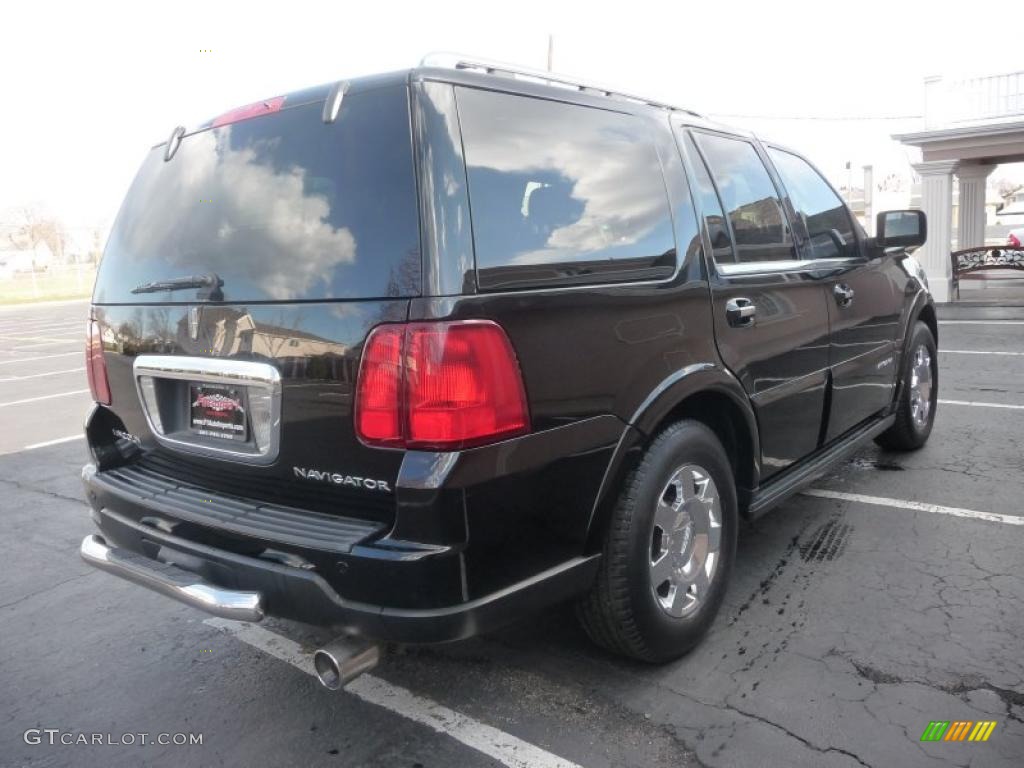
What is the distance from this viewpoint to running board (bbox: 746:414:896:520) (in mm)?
3410

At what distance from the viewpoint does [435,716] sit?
108 inches

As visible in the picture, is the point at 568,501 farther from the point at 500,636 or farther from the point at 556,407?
the point at 500,636

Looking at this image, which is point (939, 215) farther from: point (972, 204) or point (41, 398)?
point (41, 398)

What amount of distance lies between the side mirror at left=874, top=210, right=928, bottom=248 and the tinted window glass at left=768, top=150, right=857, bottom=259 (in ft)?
0.90

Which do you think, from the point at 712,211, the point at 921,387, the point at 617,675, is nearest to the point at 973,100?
the point at 921,387

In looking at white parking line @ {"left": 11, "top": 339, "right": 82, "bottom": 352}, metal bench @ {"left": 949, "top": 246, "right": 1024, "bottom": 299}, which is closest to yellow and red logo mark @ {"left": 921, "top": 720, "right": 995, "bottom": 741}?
metal bench @ {"left": 949, "top": 246, "right": 1024, "bottom": 299}

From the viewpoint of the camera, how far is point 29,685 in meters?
3.12

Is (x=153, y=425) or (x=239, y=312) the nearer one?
(x=239, y=312)

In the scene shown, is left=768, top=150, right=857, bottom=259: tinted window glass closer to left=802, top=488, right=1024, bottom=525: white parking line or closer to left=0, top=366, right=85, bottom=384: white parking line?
left=802, top=488, right=1024, bottom=525: white parking line

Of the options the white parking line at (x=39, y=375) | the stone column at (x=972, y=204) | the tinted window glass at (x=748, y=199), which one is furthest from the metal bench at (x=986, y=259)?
the white parking line at (x=39, y=375)

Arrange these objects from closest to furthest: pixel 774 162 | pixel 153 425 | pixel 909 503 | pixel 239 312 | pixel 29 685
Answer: pixel 239 312
pixel 153 425
pixel 29 685
pixel 774 162
pixel 909 503

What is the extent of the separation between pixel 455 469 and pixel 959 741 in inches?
68.9

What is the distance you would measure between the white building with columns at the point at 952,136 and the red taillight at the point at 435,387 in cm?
1539

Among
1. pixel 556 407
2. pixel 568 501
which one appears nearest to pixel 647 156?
pixel 556 407
